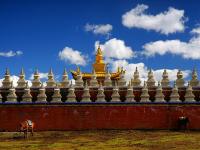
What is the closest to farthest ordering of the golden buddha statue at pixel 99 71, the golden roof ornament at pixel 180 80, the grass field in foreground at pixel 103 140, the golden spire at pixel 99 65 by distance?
the grass field in foreground at pixel 103 140
the golden roof ornament at pixel 180 80
the golden buddha statue at pixel 99 71
the golden spire at pixel 99 65

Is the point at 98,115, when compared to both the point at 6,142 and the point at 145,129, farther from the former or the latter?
the point at 6,142

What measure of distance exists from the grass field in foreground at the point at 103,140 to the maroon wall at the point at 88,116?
0.64m

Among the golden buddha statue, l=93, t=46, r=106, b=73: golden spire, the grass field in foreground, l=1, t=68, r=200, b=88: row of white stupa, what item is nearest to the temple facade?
l=1, t=68, r=200, b=88: row of white stupa

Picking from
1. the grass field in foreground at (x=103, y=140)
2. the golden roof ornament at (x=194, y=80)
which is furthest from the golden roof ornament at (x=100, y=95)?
the golden roof ornament at (x=194, y=80)

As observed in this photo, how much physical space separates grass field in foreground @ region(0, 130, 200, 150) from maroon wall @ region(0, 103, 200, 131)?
64cm

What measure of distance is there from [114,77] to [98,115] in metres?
8.23

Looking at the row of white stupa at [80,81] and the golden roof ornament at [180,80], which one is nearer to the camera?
the row of white stupa at [80,81]

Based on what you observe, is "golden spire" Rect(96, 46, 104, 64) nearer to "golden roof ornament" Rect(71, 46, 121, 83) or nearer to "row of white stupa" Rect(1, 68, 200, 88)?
"golden roof ornament" Rect(71, 46, 121, 83)

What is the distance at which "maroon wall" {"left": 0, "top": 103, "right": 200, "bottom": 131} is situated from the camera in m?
29.2

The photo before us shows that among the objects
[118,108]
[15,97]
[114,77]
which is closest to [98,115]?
[118,108]

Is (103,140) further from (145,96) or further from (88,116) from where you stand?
(145,96)

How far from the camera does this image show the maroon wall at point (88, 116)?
2916 centimetres

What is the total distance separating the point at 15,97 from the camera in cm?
2947

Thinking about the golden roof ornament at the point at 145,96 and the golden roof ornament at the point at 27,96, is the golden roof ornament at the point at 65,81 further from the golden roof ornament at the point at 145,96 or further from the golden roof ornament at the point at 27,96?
the golden roof ornament at the point at 145,96
